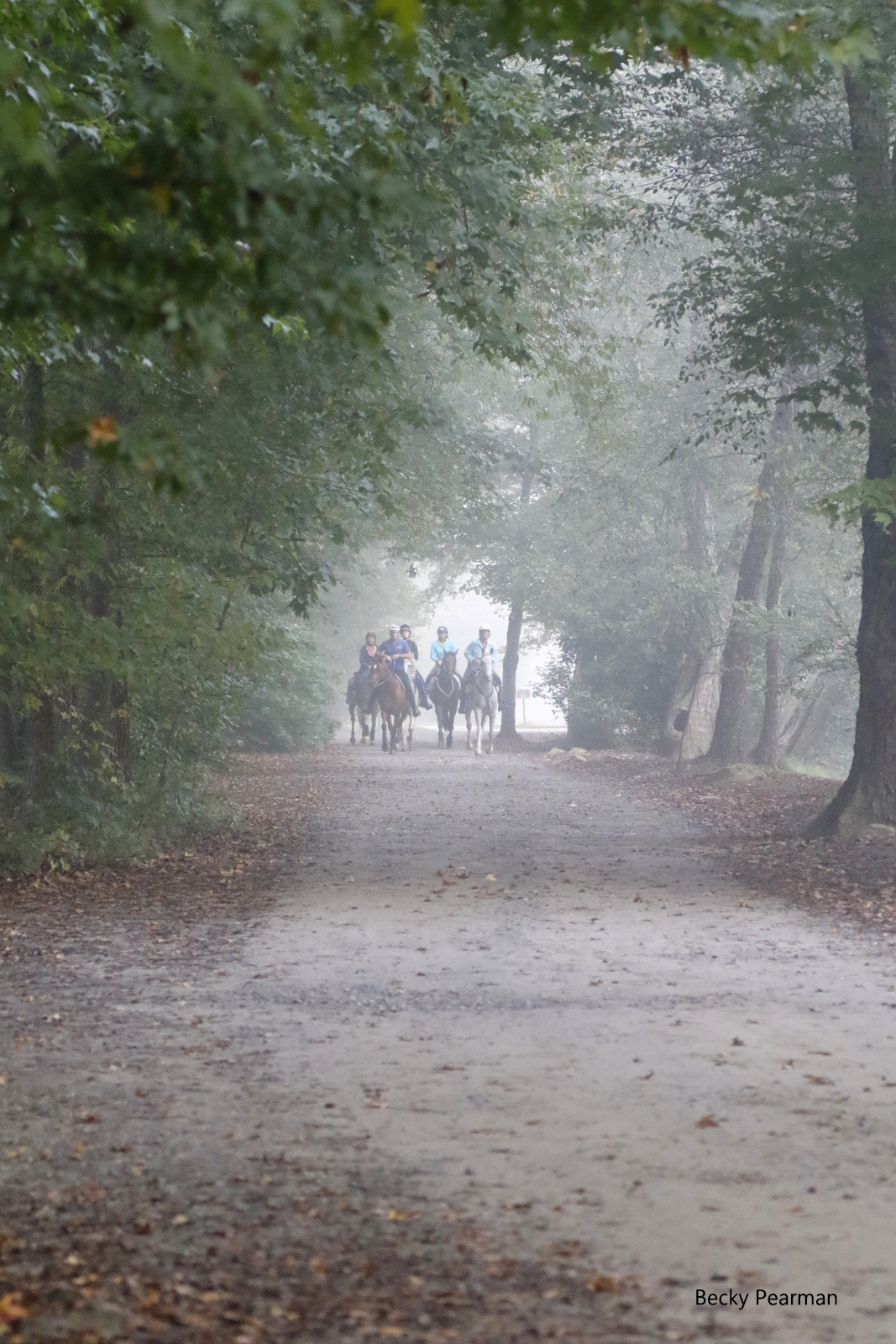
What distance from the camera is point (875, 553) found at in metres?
14.0

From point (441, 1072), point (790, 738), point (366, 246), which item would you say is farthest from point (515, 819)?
point (790, 738)

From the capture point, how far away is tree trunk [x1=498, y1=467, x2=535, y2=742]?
1511 inches

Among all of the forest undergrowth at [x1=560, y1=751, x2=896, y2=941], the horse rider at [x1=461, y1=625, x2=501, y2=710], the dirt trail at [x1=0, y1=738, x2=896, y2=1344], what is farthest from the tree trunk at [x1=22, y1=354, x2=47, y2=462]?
the horse rider at [x1=461, y1=625, x2=501, y2=710]

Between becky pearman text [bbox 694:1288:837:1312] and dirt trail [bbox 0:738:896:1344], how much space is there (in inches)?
0.8

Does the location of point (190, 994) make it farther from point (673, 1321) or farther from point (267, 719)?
point (267, 719)

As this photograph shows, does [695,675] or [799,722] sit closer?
[695,675]

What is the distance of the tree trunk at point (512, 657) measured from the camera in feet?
126

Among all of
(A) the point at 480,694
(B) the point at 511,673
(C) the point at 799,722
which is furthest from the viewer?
(B) the point at 511,673

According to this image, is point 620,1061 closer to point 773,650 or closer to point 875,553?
point 875,553

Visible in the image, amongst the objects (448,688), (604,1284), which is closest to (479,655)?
(448,688)

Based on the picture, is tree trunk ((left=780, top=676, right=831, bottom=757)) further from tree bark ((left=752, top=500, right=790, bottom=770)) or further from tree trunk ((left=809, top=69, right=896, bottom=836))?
tree trunk ((left=809, top=69, right=896, bottom=836))

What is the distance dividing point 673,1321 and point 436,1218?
3.20 feet

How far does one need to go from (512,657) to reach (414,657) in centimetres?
874

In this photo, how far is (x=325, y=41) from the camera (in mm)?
3473
